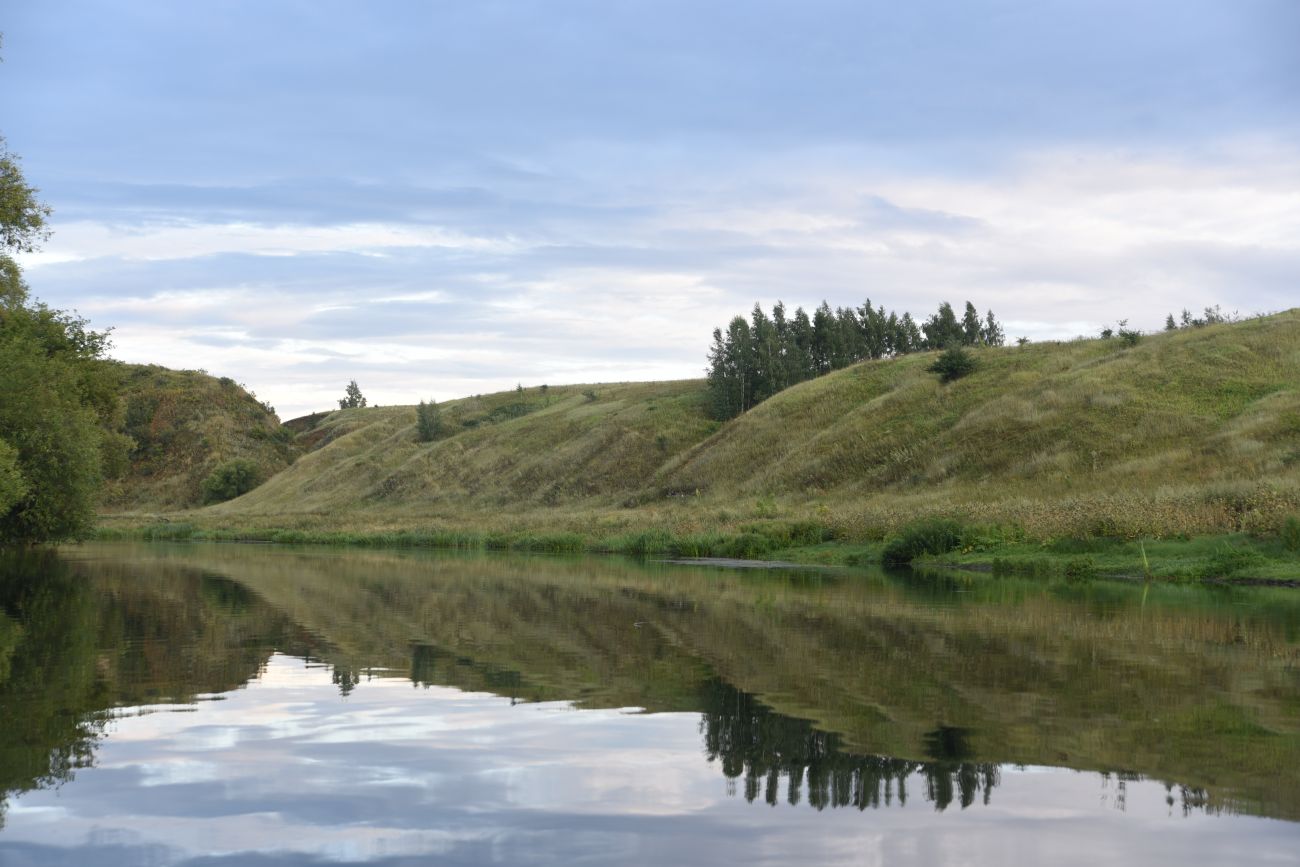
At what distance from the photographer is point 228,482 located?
139 meters

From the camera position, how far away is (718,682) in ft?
47.7

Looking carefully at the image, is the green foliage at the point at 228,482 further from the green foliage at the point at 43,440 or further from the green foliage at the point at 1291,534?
the green foliage at the point at 1291,534

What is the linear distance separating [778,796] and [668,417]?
3915 inches

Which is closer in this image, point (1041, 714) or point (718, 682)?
point (1041, 714)

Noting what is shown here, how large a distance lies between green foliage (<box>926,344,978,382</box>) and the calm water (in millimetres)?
59350

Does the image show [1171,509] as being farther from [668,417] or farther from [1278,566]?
[668,417]

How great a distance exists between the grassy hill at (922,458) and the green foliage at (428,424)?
1091 cm

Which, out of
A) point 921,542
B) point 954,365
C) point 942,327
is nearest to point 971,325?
point 942,327

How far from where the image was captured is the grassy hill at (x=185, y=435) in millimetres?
147375

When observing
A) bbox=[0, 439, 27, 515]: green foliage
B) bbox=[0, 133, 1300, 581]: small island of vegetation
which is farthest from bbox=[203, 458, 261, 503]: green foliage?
bbox=[0, 439, 27, 515]: green foliage

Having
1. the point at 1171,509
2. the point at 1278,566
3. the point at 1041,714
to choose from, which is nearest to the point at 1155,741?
the point at 1041,714

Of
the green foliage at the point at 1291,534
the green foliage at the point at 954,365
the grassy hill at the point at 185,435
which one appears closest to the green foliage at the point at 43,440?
the green foliage at the point at 1291,534

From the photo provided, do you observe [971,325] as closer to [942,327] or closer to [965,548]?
[942,327]

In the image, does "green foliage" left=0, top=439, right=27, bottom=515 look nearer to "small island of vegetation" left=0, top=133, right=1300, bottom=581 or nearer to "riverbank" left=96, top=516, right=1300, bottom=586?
"small island of vegetation" left=0, top=133, right=1300, bottom=581
